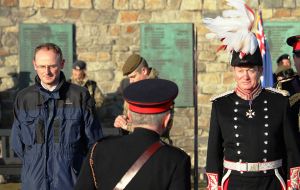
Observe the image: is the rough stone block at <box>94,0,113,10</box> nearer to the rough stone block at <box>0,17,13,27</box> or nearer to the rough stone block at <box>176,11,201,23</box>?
the rough stone block at <box>176,11,201,23</box>

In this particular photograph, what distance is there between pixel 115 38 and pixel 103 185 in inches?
294

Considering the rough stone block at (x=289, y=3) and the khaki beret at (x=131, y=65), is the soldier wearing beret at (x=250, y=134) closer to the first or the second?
the khaki beret at (x=131, y=65)

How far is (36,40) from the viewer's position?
1074 cm

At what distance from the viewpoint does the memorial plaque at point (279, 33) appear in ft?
35.3

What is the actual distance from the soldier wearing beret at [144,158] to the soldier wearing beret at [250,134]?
156 cm

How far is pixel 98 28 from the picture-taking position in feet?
35.4

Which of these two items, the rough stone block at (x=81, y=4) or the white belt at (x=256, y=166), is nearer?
the white belt at (x=256, y=166)

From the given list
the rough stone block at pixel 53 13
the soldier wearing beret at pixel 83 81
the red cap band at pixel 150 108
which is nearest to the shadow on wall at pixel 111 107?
the soldier wearing beret at pixel 83 81

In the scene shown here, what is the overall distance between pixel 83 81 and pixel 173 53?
156 cm

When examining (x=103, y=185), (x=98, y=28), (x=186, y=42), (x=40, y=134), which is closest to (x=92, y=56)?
(x=98, y=28)

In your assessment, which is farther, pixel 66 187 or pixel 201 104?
pixel 201 104

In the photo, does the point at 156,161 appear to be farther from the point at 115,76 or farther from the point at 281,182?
the point at 115,76

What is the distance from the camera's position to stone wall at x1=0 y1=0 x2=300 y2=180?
10.8m

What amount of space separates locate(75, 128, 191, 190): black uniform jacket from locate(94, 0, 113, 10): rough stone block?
737 cm
